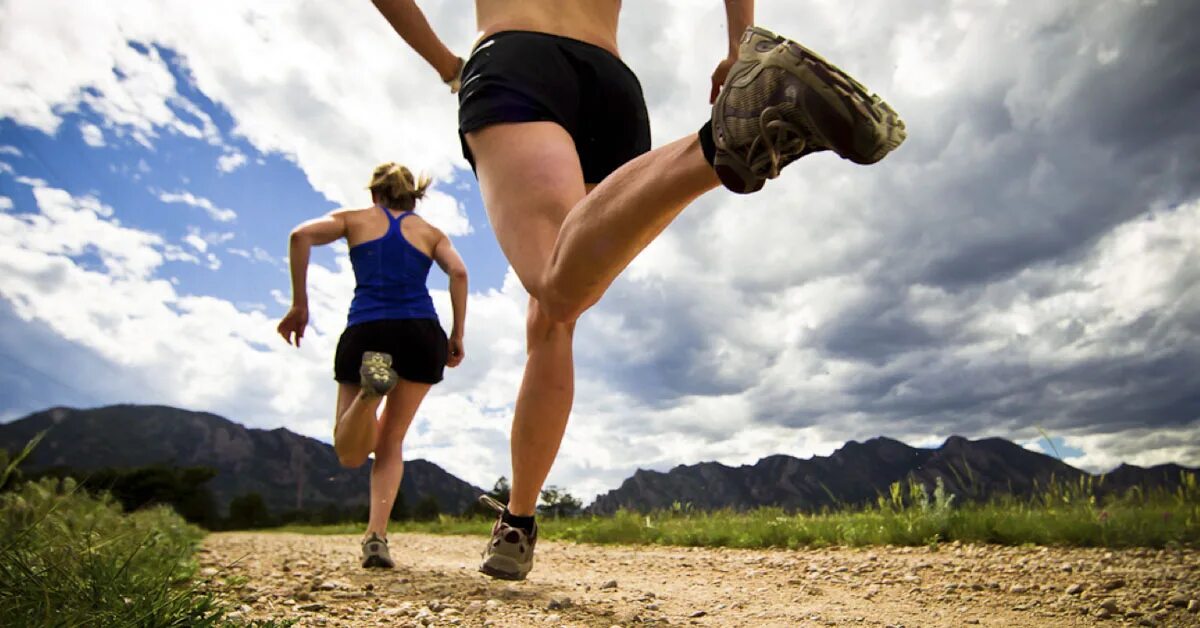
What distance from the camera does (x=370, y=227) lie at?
A: 4.72m

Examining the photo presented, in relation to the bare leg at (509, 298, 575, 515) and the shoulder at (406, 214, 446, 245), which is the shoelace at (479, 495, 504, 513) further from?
the shoulder at (406, 214, 446, 245)

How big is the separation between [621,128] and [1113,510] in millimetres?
→ 3877

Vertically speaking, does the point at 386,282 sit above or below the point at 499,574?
above

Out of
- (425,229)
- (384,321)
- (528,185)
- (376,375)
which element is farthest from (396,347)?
(528,185)

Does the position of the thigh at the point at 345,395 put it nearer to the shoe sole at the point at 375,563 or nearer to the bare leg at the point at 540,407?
the shoe sole at the point at 375,563

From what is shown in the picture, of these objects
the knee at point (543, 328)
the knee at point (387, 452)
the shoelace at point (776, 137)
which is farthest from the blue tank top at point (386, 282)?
the shoelace at point (776, 137)

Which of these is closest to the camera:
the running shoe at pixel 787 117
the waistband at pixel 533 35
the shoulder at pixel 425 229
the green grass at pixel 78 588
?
the running shoe at pixel 787 117

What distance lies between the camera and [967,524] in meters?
4.53

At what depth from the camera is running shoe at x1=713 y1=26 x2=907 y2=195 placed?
1416 millimetres

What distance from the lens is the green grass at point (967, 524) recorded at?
405 centimetres

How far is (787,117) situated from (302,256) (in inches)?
154

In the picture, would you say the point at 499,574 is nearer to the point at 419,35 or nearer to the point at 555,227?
the point at 555,227

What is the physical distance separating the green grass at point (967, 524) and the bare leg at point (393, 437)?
2425mm

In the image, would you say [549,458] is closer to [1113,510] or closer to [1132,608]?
[1132,608]
